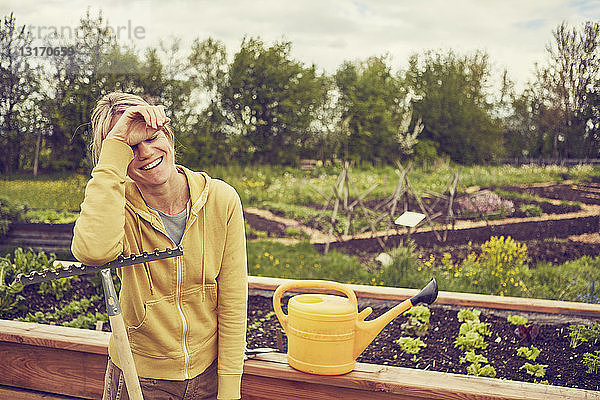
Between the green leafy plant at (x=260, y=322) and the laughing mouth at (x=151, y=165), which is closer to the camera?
the laughing mouth at (x=151, y=165)

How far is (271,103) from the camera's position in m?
4.91

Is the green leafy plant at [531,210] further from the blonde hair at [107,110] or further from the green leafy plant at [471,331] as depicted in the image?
the blonde hair at [107,110]

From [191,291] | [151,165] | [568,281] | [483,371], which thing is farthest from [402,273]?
[151,165]

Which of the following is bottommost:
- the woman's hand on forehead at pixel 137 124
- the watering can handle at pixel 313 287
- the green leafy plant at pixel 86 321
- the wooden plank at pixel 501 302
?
the green leafy plant at pixel 86 321

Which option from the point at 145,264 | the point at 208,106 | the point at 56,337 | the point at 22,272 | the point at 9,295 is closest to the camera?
the point at 145,264

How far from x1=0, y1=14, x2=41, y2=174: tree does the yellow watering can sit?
3.23 metres

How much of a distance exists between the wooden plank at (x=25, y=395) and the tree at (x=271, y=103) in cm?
297

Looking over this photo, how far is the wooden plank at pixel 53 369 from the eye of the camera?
7.11ft

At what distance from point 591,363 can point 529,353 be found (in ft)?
0.75

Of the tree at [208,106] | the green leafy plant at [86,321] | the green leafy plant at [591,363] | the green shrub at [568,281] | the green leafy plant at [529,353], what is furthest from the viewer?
the tree at [208,106]

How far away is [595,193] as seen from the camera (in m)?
4.07

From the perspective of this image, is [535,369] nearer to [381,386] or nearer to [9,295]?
[381,386]

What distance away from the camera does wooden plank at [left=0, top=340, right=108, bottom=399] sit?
2.17 m

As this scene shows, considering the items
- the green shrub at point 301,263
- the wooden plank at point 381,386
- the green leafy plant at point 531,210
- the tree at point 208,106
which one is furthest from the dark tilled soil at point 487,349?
the tree at point 208,106
